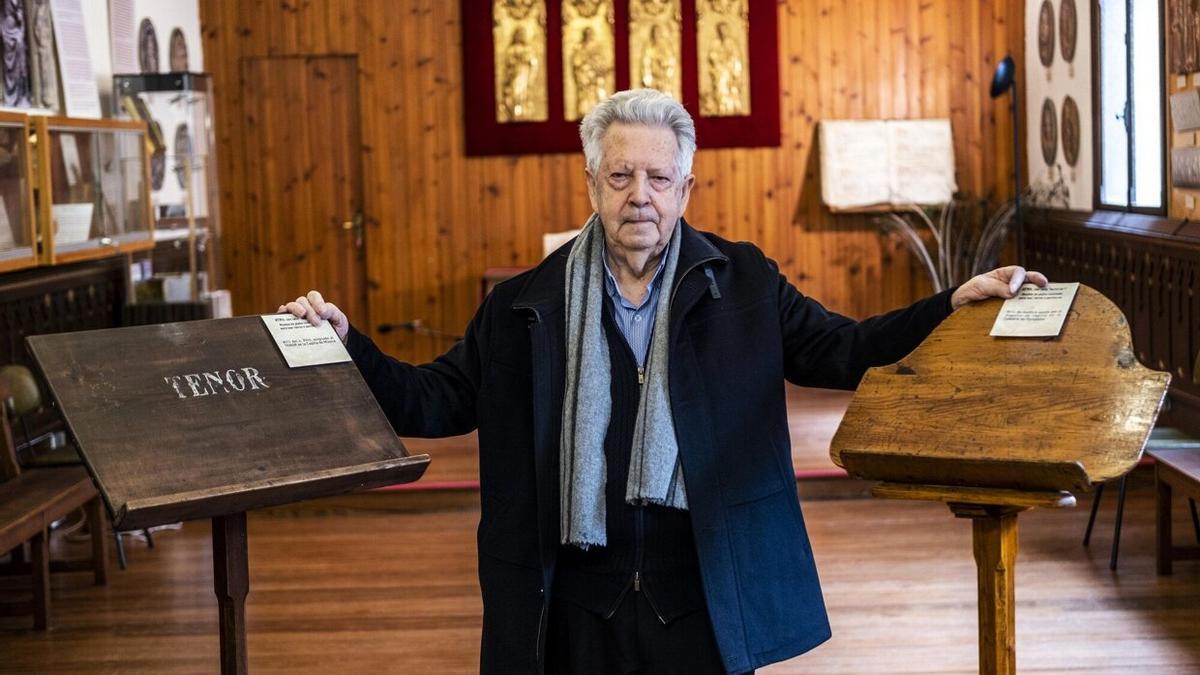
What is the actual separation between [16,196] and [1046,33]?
19.0ft

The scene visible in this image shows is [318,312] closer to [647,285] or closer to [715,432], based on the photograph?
[647,285]

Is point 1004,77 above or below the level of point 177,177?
above

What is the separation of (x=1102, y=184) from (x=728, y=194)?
8.49 feet

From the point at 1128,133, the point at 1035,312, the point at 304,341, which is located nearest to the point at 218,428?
the point at 304,341

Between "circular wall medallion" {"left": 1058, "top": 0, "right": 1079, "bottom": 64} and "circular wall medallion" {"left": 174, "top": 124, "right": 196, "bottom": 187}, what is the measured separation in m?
4.74

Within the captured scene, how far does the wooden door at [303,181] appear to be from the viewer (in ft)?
30.6

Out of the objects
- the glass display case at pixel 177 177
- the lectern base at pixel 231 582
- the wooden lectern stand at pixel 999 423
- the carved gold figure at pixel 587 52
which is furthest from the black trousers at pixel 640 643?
the carved gold figure at pixel 587 52

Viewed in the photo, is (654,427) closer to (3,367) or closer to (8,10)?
(3,367)

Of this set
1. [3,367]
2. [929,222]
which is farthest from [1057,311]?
[929,222]

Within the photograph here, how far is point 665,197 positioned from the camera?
2404 mm

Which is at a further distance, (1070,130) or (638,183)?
(1070,130)

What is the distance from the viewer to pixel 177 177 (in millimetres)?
7059

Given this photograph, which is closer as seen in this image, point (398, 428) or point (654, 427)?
point (654, 427)

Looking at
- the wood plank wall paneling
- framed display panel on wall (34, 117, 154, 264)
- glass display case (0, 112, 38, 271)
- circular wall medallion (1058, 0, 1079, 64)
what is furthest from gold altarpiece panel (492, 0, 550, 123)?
glass display case (0, 112, 38, 271)
